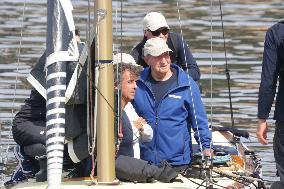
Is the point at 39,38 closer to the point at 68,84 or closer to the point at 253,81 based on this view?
the point at 253,81

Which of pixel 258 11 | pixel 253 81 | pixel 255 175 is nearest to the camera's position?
pixel 255 175

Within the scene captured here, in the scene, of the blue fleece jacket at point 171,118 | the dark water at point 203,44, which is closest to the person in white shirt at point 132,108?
the blue fleece jacket at point 171,118

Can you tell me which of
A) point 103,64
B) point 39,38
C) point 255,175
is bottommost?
point 255,175

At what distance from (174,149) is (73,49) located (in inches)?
72.7

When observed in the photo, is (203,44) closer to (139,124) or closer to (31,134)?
(31,134)

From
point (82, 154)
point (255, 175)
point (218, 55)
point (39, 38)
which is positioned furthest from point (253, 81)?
point (82, 154)

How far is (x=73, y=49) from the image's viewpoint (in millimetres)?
11969

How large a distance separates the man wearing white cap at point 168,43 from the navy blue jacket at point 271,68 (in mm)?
2719

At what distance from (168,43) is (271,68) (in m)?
3.28

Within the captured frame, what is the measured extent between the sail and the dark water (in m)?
3.58

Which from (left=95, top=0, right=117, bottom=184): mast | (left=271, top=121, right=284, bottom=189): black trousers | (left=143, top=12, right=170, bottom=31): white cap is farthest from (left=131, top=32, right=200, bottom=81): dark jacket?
(left=95, top=0, right=117, bottom=184): mast

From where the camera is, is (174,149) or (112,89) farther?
(174,149)

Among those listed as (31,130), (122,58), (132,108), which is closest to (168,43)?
(132,108)

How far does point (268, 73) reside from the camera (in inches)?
485
